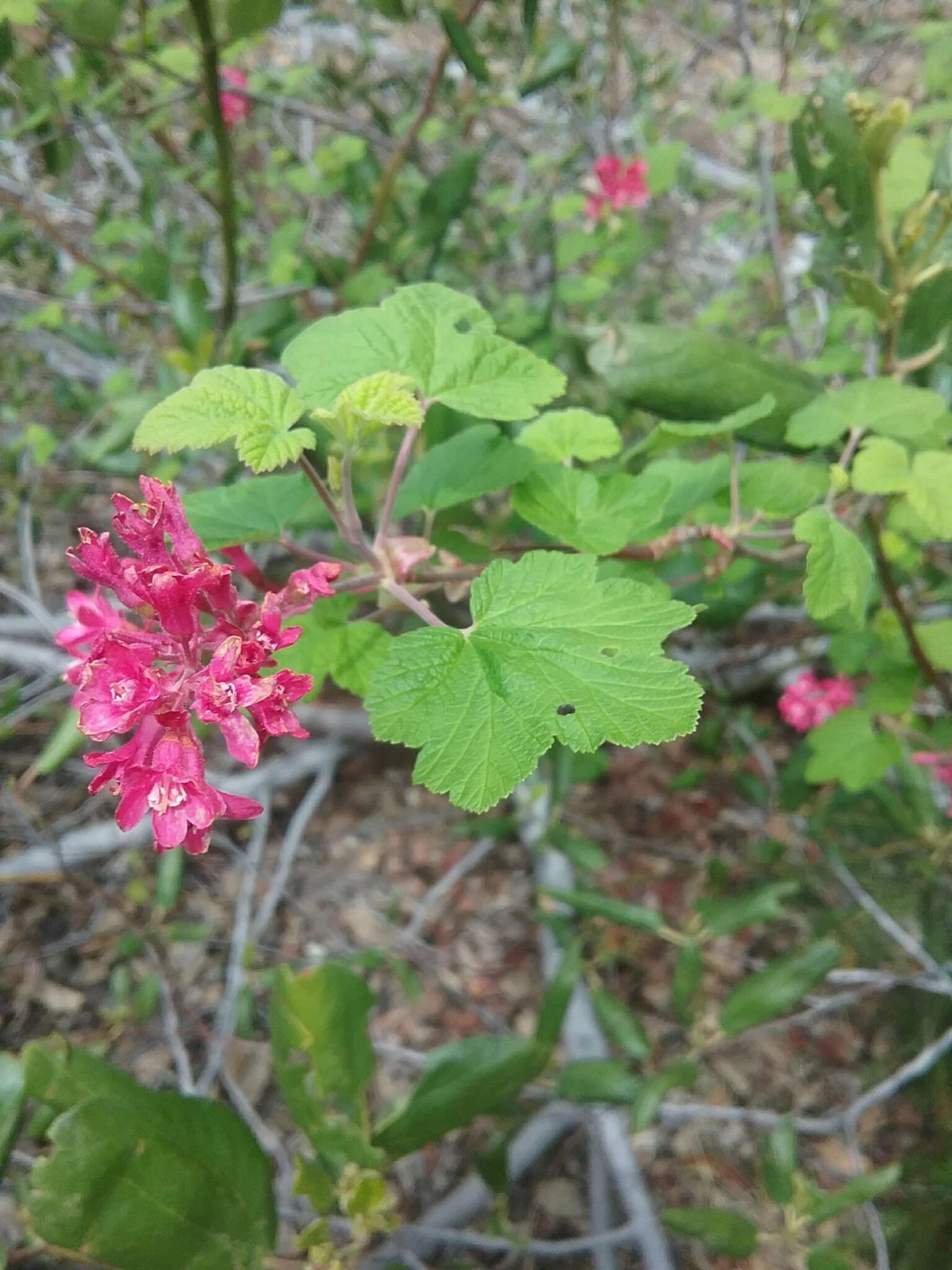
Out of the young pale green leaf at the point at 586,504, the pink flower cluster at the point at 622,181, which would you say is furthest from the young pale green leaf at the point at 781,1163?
the pink flower cluster at the point at 622,181

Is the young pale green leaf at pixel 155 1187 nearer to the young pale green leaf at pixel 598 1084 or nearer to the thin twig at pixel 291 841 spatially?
the young pale green leaf at pixel 598 1084

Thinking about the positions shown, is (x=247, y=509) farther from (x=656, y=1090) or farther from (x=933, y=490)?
(x=656, y=1090)

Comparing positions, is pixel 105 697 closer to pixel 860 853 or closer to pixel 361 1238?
pixel 361 1238

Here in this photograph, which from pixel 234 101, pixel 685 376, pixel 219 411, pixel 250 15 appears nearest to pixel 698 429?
pixel 685 376

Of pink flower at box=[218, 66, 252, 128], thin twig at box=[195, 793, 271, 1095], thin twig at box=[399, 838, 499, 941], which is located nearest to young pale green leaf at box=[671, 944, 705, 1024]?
thin twig at box=[399, 838, 499, 941]

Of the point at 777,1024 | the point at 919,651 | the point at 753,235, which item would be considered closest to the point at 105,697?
the point at 919,651

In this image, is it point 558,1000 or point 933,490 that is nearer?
point 933,490
